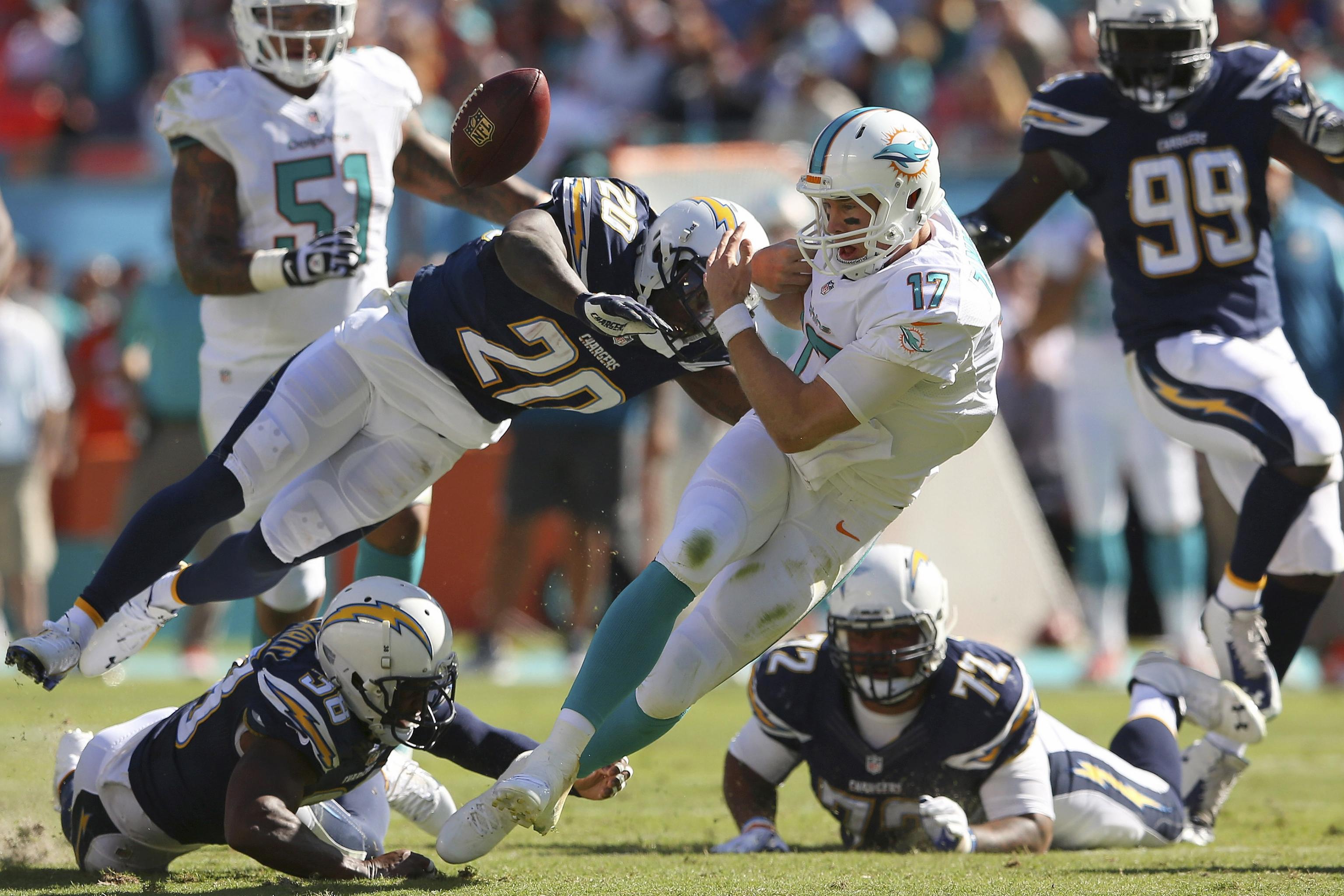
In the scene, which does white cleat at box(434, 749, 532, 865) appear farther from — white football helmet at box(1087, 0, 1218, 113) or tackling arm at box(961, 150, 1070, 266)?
white football helmet at box(1087, 0, 1218, 113)

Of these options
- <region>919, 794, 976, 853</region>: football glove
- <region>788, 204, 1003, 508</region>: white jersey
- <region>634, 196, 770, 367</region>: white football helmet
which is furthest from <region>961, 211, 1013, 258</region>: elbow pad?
<region>919, 794, 976, 853</region>: football glove

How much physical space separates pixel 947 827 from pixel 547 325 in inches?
67.2

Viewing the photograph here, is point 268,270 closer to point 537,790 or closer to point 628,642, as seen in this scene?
point 628,642

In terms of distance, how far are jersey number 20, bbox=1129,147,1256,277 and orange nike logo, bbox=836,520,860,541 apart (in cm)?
173

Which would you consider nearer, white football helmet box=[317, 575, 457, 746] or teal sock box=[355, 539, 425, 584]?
white football helmet box=[317, 575, 457, 746]

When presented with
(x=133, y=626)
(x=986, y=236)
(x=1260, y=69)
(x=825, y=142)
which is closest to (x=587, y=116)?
(x=986, y=236)

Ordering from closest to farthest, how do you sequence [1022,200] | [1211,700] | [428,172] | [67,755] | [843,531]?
[843,531]
[67,755]
[1211,700]
[1022,200]
[428,172]

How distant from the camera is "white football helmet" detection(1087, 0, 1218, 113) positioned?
5348 mm

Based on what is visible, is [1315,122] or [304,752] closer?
[304,752]

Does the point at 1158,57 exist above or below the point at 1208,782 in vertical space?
above

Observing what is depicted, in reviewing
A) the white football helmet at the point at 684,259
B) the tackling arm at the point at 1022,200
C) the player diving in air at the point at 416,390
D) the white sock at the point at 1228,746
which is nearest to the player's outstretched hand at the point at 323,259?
the player diving in air at the point at 416,390

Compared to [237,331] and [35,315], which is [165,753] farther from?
[35,315]

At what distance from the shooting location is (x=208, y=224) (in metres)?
5.39

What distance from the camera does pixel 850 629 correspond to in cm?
480
